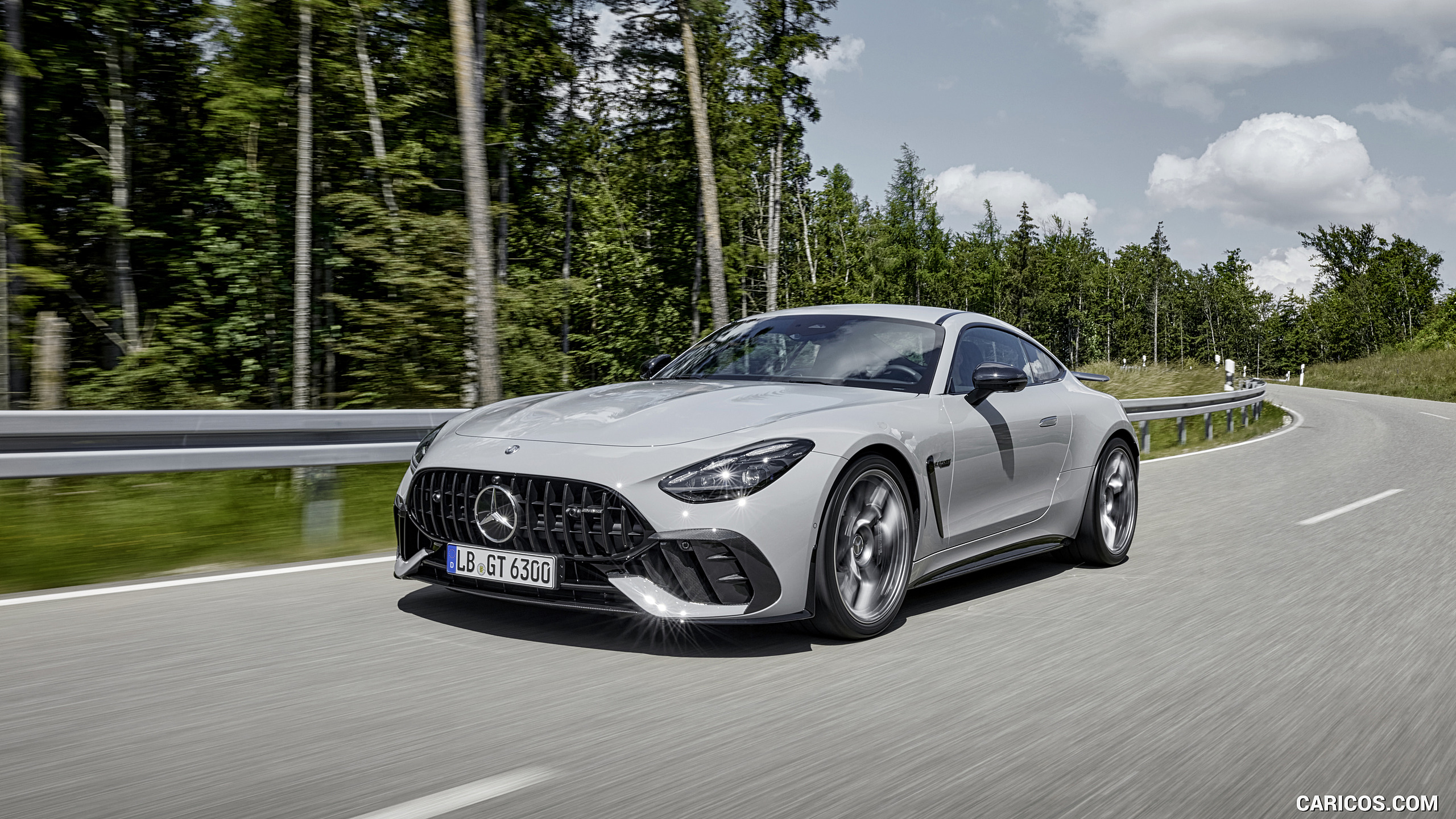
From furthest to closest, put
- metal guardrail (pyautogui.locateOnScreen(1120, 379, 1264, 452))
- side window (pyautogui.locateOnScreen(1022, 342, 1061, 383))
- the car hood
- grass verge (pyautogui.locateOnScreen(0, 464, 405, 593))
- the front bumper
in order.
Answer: metal guardrail (pyautogui.locateOnScreen(1120, 379, 1264, 452)), side window (pyautogui.locateOnScreen(1022, 342, 1061, 383)), grass verge (pyautogui.locateOnScreen(0, 464, 405, 593)), the car hood, the front bumper

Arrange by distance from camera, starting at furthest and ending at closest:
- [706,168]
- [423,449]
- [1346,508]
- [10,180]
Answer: [706,168]
[10,180]
[1346,508]
[423,449]

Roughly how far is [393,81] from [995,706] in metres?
24.6

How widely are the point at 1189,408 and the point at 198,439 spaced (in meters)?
14.8

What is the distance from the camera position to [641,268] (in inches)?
1427

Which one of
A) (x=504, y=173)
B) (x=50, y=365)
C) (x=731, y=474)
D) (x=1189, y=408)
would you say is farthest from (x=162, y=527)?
(x=504, y=173)

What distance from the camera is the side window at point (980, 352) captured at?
18.4 feet

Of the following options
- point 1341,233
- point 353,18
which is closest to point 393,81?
point 353,18

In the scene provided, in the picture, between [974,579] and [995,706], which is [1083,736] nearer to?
[995,706]

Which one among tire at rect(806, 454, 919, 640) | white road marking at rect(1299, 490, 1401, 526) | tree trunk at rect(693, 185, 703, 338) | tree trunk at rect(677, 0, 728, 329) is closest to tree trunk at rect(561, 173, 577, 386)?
tree trunk at rect(693, 185, 703, 338)

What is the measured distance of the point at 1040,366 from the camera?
21.5 feet

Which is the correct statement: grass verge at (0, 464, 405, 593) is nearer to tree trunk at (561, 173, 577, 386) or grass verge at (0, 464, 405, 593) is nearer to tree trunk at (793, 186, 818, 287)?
tree trunk at (561, 173, 577, 386)

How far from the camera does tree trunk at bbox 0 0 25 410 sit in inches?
637

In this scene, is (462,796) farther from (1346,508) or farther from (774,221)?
(774,221)

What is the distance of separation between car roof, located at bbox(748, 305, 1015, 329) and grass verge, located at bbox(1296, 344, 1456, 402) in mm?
44300
